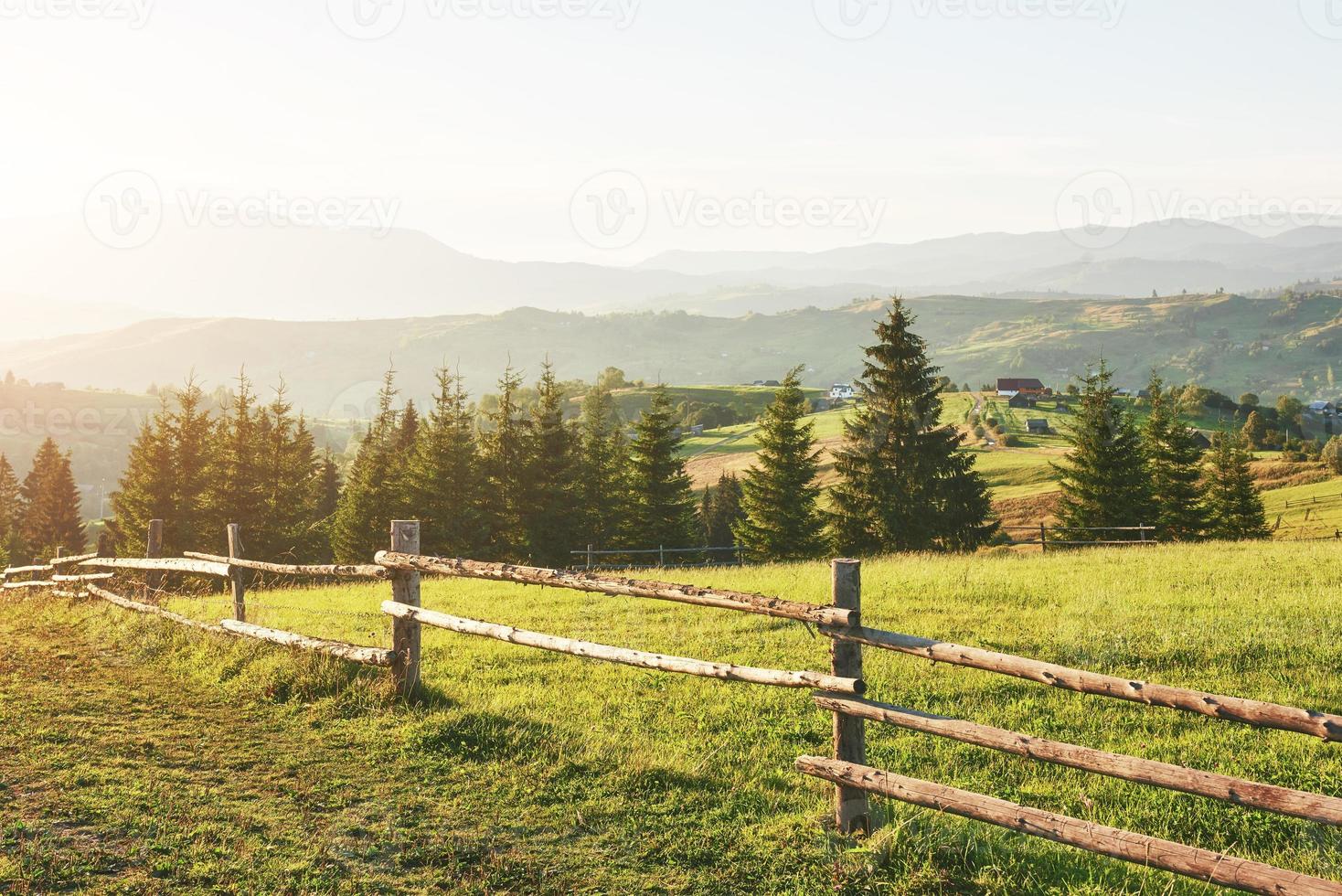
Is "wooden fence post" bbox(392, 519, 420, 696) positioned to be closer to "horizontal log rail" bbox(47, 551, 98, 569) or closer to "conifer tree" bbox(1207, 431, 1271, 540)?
"horizontal log rail" bbox(47, 551, 98, 569)

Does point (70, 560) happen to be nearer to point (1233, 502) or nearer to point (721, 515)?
point (1233, 502)

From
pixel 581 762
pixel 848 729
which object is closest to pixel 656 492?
pixel 581 762

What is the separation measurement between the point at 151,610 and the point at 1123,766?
14.2m

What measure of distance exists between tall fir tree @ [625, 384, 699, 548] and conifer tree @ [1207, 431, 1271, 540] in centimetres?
3126

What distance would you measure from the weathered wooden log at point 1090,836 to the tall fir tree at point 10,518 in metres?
76.5

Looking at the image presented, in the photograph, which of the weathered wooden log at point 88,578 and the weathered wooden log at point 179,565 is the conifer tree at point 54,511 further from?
the weathered wooden log at point 179,565

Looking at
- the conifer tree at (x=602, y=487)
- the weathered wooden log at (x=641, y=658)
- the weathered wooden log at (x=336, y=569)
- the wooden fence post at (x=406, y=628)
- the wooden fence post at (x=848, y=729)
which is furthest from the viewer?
the conifer tree at (x=602, y=487)

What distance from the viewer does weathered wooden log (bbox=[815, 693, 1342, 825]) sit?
4608mm

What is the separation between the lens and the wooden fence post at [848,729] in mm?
6156

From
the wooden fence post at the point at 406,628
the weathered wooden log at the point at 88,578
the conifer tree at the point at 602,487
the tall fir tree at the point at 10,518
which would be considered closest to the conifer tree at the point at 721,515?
the conifer tree at the point at 602,487

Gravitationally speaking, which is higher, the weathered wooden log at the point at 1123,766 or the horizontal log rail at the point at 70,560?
the weathered wooden log at the point at 1123,766

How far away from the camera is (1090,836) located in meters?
5.14

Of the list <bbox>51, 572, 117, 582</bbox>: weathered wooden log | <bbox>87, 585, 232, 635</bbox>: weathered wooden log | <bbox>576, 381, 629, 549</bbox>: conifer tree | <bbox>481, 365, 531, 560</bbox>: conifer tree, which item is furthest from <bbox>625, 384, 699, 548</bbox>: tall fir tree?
<bbox>87, 585, 232, 635</bbox>: weathered wooden log

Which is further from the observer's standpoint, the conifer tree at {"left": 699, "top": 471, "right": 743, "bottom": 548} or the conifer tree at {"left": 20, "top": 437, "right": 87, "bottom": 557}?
the conifer tree at {"left": 699, "top": 471, "right": 743, "bottom": 548}
